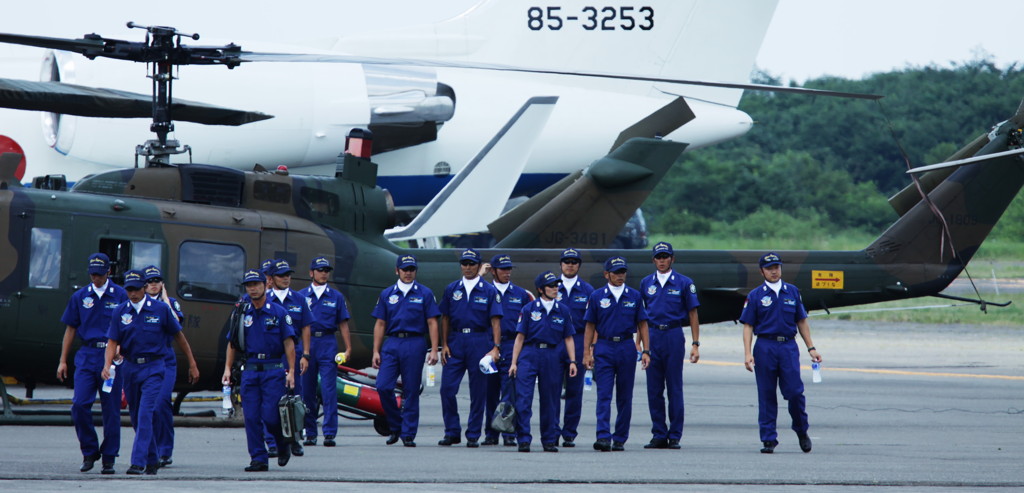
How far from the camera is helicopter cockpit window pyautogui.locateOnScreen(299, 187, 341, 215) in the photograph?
1478cm

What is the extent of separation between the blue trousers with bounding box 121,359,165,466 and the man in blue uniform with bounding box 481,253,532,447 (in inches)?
135

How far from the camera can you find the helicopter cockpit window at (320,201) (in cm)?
1478

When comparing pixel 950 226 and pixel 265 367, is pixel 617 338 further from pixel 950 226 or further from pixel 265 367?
pixel 950 226

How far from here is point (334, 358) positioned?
42.6ft

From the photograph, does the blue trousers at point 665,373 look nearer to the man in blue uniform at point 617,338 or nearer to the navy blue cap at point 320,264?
the man in blue uniform at point 617,338

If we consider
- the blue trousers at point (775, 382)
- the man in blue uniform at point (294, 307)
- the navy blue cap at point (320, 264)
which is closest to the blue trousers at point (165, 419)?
the man in blue uniform at point (294, 307)

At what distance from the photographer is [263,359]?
35.1 feet

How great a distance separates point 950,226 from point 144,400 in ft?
33.7

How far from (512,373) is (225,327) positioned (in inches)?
129

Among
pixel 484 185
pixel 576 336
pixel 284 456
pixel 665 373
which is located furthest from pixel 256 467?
pixel 484 185

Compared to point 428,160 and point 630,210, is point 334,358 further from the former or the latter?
point 428,160

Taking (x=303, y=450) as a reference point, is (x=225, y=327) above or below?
above

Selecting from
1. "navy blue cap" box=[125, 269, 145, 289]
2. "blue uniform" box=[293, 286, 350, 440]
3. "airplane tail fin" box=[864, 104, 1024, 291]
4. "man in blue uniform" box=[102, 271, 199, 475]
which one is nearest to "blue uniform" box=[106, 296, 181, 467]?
"man in blue uniform" box=[102, 271, 199, 475]

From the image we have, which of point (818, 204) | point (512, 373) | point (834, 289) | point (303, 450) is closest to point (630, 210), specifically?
point (834, 289)
